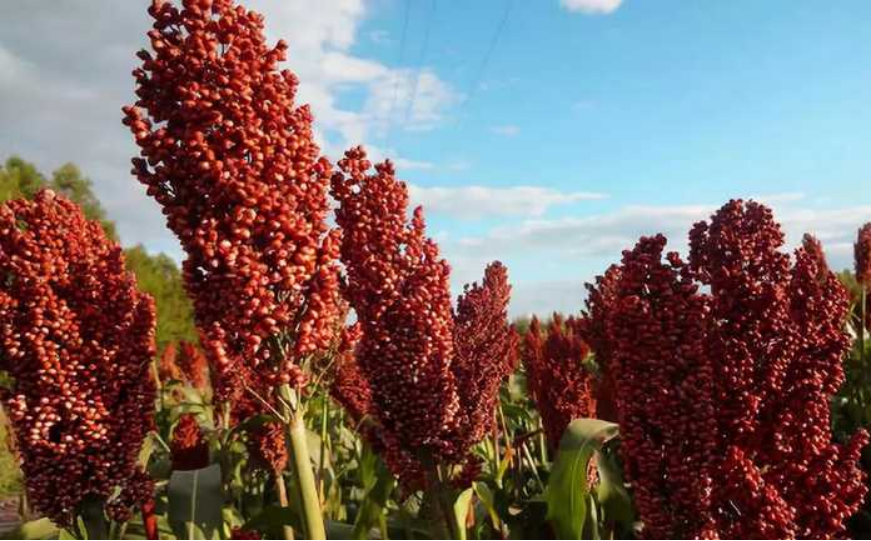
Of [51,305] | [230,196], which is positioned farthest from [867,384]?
[51,305]

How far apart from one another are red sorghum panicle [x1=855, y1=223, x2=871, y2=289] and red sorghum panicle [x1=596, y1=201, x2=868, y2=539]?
413cm

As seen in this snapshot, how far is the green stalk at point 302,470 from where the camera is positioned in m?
2.36

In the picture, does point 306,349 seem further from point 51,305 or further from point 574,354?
point 574,354

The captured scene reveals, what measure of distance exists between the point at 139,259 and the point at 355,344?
38543mm

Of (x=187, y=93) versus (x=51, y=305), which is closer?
(x=187, y=93)

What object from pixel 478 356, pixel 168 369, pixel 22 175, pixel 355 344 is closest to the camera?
pixel 355 344

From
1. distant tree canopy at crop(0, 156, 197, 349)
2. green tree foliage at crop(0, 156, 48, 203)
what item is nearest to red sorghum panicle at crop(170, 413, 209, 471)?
distant tree canopy at crop(0, 156, 197, 349)

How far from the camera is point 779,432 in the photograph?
7.36ft

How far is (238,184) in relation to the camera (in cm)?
229

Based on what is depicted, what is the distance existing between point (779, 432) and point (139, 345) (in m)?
2.23

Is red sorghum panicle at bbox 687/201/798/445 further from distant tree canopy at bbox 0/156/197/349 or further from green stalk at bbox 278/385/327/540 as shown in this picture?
distant tree canopy at bbox 0/156/197/349

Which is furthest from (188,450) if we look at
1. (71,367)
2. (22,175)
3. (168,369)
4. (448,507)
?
(22,175)

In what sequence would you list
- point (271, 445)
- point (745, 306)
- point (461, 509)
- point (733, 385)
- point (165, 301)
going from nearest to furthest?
point (733, 385) → point (745, 306) → point (461, 509) → point (271, 445) → point (165, 301)

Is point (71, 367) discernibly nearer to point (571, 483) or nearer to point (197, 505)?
point (197, 505)
